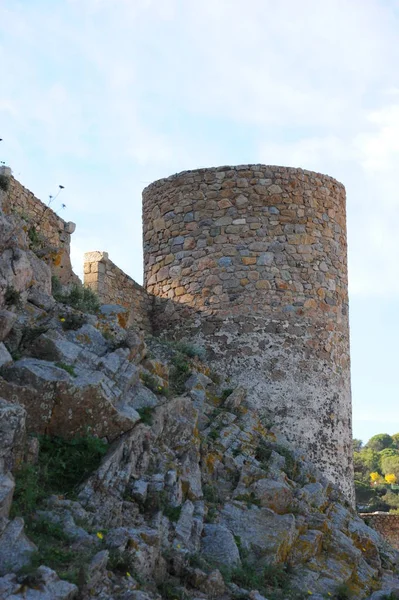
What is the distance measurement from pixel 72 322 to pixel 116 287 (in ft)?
13.3

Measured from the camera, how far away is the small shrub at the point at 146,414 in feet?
27.2

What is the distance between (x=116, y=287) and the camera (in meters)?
12.8

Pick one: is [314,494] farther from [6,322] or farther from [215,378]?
[6,322]

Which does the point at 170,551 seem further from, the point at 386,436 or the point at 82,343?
the point at 386,436

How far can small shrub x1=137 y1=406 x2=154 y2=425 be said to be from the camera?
8.28m

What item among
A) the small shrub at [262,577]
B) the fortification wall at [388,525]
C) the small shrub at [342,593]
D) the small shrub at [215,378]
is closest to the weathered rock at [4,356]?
the small shrub at [262,577]

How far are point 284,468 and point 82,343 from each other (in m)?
2.65

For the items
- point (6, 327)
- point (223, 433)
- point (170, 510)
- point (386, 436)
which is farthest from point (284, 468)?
point (386, 436)

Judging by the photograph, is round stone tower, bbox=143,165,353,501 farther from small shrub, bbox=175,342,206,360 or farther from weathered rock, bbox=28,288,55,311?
weathered rock, bbox=28,288,55,311

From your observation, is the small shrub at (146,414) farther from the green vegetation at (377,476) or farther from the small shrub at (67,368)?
the green vegetation at (377,476)

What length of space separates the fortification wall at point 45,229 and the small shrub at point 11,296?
5.55ft

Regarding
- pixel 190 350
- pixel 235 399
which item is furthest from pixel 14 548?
pixel 190 350

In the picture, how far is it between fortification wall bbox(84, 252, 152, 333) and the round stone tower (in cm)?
23

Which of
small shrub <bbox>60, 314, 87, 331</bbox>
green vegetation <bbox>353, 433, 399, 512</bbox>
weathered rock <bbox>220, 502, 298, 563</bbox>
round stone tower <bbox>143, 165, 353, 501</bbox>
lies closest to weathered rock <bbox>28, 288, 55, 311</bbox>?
small shrub <bbox>60, 314, 87, 331</bbox>
